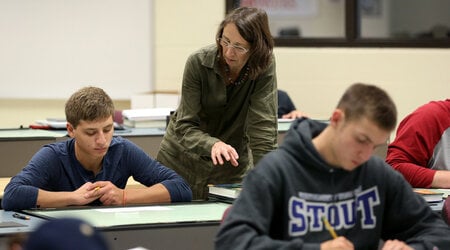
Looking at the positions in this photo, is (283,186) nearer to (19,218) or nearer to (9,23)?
(19,218)

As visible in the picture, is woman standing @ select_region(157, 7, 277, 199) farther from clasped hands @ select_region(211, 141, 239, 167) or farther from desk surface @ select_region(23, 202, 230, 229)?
desk surface @ select_region(23, 202, 230, 229)

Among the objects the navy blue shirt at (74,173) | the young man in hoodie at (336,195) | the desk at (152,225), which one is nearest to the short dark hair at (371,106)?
the young man in hoodie at (336,195)

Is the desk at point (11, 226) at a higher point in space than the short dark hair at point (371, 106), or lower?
lower

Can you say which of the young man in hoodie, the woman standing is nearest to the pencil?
the young man in hoodie

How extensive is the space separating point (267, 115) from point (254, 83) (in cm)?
14

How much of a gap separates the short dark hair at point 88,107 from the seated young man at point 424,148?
1.09m

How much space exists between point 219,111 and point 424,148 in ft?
2.63

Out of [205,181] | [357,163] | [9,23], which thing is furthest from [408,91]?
[357,163]

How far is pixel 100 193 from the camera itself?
3.14 metres

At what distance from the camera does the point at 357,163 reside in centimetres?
212

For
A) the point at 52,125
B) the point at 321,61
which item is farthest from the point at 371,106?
the point at 321,61

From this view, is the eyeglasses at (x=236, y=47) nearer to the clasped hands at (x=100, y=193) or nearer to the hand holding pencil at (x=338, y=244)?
the clasped hands at (x=100, y=193)

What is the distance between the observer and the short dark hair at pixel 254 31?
127 inches

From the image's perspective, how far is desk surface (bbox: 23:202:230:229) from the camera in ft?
9.00
